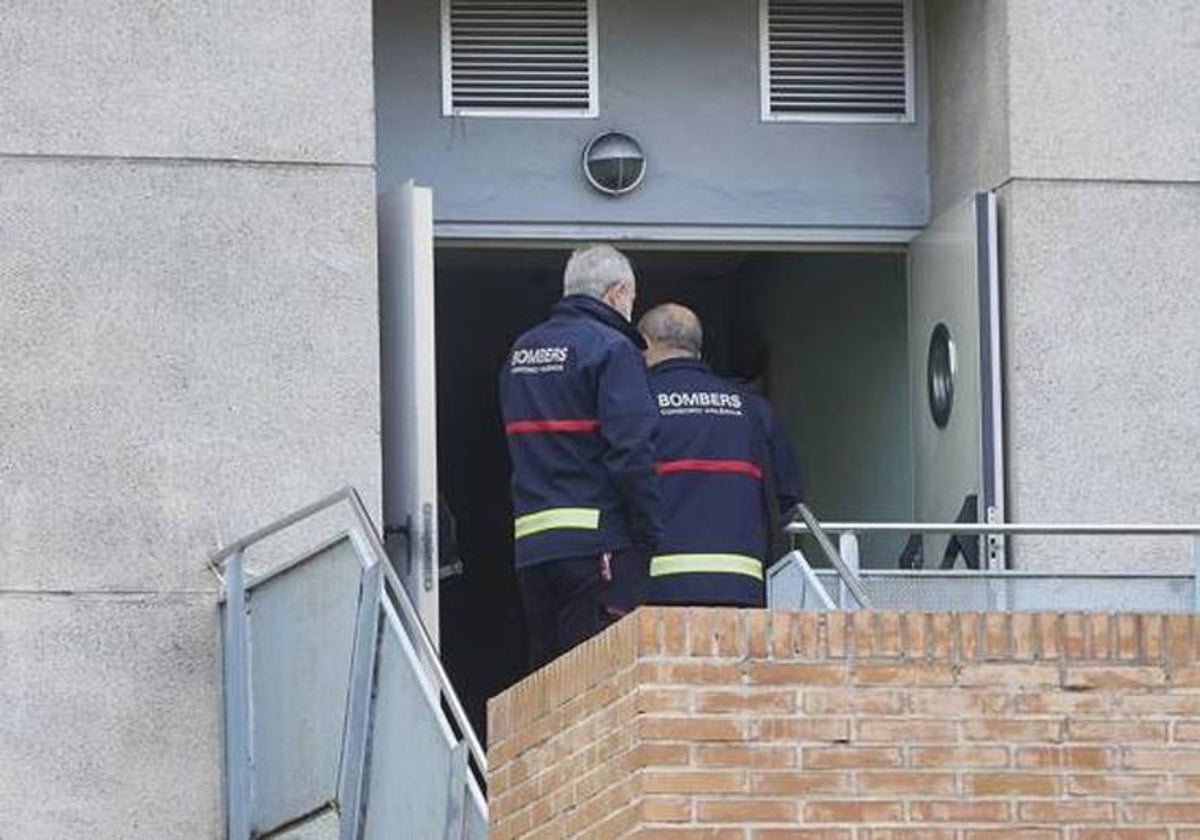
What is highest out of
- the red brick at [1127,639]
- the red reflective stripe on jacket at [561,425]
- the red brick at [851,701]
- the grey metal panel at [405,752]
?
the red reflective stripe on jacket at [561,425]

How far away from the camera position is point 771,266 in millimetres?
19656

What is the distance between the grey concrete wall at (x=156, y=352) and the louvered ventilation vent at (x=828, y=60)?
1908mm

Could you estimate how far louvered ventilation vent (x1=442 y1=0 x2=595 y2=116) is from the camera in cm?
1619

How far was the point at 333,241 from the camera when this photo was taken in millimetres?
15375

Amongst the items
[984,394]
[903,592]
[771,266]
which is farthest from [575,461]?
[771,266]

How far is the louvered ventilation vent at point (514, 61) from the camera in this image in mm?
16188

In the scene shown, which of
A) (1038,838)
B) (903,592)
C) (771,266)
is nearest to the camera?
(1038,838)

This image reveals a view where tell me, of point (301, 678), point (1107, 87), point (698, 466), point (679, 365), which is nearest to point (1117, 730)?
point (698, 466)

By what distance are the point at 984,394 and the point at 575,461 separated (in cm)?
318

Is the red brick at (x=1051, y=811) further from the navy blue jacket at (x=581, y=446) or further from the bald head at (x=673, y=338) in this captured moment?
the bald head at (x=673, y=338)

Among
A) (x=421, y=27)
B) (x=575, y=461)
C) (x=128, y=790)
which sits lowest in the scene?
(x=128, y=790)

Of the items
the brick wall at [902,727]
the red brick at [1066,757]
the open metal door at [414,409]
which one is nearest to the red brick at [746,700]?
the brick wall at [902,727]

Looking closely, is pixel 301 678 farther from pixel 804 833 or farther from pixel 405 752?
pixel 804 833

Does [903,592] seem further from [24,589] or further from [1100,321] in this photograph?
[24,589]
